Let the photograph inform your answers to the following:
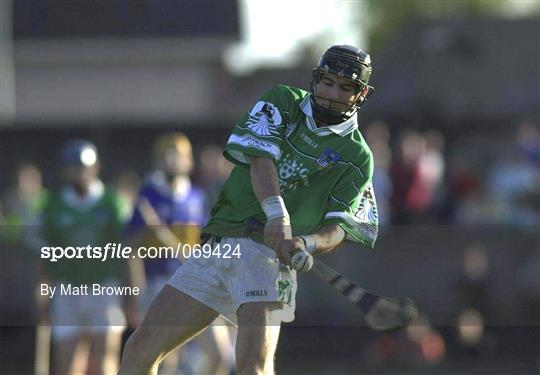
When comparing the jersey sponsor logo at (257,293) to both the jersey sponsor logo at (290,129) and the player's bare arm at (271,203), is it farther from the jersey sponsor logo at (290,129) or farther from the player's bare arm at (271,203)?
the jersey sponsor logo at (290,129)

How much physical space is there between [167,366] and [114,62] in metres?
22.1

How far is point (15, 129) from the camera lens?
1961cm

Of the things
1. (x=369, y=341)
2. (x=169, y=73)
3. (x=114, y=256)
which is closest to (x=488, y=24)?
(x=169, y=73)

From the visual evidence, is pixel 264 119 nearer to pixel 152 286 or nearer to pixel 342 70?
pixel 342 70

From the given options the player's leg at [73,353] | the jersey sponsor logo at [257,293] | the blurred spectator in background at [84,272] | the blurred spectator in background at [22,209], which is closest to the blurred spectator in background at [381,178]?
the blurred spectator in background at [22,209]

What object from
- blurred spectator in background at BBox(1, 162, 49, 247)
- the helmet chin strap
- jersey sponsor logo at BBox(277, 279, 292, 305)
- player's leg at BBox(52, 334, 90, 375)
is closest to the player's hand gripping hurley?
jersey sponsor logo at BBox(277, 279, 292, 305)

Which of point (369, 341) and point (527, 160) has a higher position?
point (527, 160)

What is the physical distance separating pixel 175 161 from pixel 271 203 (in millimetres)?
4618

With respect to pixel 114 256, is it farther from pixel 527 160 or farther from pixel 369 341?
pixel 527 160

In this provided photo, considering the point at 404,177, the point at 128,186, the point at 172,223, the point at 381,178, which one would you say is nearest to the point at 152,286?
the point at 172,223

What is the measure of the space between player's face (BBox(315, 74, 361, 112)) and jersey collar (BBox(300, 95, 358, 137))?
8 centimetres

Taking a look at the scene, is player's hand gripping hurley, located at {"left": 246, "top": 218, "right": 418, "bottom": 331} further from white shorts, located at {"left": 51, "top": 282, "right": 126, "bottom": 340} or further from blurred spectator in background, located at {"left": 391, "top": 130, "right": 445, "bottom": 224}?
blurred spectator in background, located at {"left": 391, "top": 130, "right": 445, "bottom": 224}

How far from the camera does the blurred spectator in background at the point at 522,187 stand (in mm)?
13266

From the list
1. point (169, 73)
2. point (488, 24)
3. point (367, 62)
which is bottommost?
point (169, 73)
